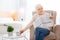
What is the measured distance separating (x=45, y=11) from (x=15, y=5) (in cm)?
108

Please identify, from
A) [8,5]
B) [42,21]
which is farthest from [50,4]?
[8,5]

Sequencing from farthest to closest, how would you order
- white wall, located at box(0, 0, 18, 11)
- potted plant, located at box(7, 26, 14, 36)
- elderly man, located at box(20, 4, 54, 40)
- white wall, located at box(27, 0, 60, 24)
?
1. white wall, located at box(0, 0, 18, 11)
2. white wall, located at box(27, 0, 60, 24)
3. elderly man, located at box(20, 4, 54, 40)
4. potted plant, located at box(7, 26, 14, 36)

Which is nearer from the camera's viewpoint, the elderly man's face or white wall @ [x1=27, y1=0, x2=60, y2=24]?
the elderly man's face

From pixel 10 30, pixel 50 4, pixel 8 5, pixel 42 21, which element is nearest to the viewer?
pixel 10 30

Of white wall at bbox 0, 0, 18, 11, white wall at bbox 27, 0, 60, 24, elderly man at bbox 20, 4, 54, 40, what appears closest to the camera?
elderly man at bbox 20, 4, 54, 40

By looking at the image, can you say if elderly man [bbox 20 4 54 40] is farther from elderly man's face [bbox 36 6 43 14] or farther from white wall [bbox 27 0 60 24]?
white wall [bbox 27 0 60 24]

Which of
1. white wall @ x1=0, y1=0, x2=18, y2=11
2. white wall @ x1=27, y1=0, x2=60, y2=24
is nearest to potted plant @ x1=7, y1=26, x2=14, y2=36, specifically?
white wall @ x1=27, y1=0, x2=60, y2=24

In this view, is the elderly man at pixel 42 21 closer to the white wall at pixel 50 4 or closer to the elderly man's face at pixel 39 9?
the elderly man's face at pixel 39 9

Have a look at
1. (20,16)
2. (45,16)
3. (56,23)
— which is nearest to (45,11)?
(45,16)

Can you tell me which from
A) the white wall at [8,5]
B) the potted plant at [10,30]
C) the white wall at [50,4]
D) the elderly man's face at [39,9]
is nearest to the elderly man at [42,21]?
the elderly man's face at [39,9]

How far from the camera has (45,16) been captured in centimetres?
333

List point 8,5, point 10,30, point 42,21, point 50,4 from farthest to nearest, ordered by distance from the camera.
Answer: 1. point 8,5
2. point 50,4
3. point 42,21
4. point 10,30

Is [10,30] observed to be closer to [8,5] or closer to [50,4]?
[50,4]

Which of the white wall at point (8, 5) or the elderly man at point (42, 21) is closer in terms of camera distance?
the elderly man at point (42, 21)
